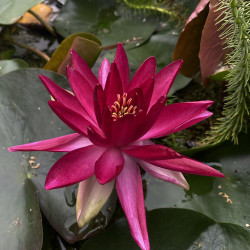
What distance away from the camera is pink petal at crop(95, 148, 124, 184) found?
59 centimetres

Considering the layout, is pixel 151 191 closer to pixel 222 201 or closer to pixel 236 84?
pixel 222 201

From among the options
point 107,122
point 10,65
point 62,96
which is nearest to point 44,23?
point 10,65

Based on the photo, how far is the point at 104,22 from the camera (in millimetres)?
1340

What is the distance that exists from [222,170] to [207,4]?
46cm

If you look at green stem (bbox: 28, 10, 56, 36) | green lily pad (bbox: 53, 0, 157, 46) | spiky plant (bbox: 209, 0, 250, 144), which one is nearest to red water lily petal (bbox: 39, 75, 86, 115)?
spiky plant (bbox: 209, 0, 250, 144)

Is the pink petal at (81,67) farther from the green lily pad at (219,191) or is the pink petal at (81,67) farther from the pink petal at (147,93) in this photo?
the green lily pad at (219,191)

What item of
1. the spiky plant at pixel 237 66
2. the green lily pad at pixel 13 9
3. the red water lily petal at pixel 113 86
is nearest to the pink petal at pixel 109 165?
the red water lily petal at pixel 113 86

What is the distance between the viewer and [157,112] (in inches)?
23.8

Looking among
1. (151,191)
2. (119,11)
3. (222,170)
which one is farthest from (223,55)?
(119,11)

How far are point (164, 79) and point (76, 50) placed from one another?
33 centimetres

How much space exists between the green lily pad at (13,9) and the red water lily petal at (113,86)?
532 mm

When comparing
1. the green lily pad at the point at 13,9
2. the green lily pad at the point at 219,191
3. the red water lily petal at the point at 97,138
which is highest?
the green lily pad at the point at 13,9

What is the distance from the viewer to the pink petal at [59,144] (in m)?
0.64

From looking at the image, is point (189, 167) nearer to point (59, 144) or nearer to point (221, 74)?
point (59, 144)
